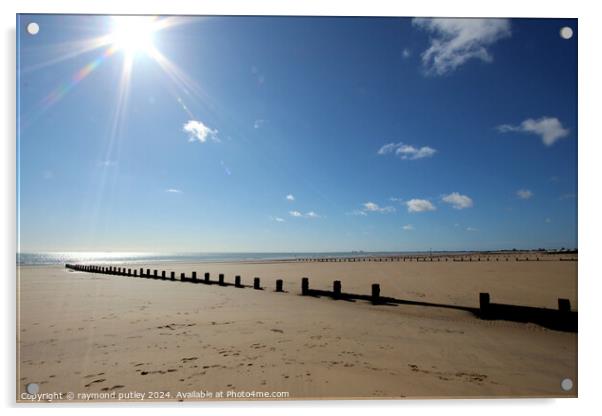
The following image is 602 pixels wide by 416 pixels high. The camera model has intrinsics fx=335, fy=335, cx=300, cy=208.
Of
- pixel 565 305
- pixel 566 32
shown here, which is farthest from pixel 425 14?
pixel 565 305

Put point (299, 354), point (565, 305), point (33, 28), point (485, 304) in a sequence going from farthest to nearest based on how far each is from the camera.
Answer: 1. point (485, 304)
2. point (565, 305)
3. point (299, 354)
4. point (33, 28)

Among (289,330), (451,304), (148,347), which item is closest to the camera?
(148,347)

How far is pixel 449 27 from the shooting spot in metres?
4.69

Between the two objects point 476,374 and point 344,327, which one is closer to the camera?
point 476,374

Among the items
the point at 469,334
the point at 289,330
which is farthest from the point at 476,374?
the point at 289,330

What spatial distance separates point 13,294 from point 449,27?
6.91 meters

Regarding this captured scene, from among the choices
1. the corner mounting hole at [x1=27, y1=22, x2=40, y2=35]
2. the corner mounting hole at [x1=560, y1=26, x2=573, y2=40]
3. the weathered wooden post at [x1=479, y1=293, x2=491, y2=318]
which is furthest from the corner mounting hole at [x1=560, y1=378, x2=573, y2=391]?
the corner mounting hole at [x1=27, y1=22, x2=40, y2=35]

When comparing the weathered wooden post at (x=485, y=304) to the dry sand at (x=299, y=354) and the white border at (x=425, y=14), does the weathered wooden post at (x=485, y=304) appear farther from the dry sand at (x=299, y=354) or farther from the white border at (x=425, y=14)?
the white border at (x=425, y=14)

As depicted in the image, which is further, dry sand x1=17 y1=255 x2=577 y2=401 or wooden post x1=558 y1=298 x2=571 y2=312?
wooden post x1=558 y1=298 x2=571 y2=312

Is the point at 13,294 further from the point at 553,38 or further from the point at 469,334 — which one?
the point at 553,38

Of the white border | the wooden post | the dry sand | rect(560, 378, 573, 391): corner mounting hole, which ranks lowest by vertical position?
rect(560, 378, 573, 391): corner mounting hole

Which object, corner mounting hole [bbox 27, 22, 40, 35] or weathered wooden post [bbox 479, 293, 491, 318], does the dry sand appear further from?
corner mounting hole [bbox 27, 22, 40, 35]

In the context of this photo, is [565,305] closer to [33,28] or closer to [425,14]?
[425,14]

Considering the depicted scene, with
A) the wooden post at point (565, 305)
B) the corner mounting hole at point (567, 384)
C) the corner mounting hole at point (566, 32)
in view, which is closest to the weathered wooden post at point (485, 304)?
the wooden post at point (565, 305)
